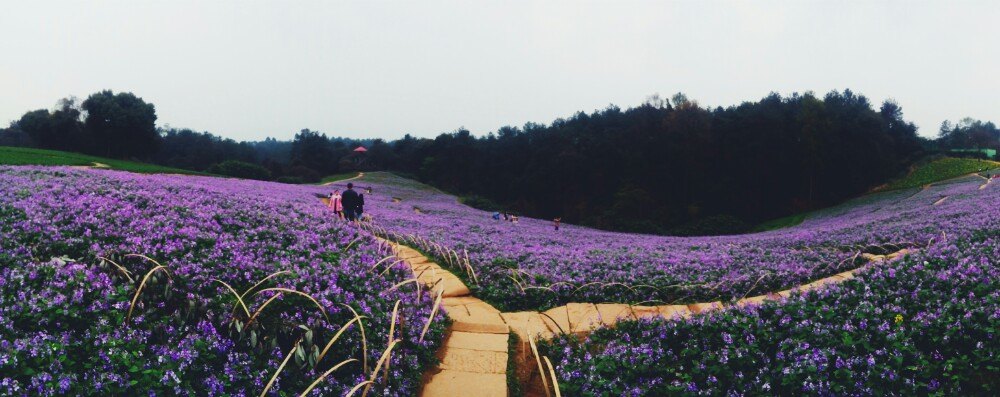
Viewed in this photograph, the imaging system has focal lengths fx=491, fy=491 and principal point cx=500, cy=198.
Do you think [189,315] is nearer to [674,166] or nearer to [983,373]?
[983,373]

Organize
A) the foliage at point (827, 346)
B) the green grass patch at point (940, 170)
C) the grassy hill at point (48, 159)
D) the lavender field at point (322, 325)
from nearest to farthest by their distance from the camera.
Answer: the lavender field at point (322, 325) < the foliage at point (827, 346) < the grassy hill at point (48, 159) < the green grass patch at point (940, 170)

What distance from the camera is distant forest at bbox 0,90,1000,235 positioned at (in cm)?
4638

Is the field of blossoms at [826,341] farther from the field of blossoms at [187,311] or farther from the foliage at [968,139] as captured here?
the foliage at [968,139]

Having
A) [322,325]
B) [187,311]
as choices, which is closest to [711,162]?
[322,325]

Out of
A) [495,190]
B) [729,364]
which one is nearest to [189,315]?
[729,364]

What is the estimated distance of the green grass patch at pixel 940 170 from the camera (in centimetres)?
4047

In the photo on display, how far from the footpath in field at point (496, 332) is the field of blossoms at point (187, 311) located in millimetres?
288

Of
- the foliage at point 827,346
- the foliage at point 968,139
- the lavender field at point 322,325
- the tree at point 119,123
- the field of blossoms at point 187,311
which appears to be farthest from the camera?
the foliage at point 968,139

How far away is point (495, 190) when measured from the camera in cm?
7838

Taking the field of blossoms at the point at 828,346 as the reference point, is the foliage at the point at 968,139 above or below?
above

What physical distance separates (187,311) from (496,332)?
3.11 meters

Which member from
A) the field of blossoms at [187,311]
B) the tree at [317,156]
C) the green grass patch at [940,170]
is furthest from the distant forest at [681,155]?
the field of blossoms at [187,311]

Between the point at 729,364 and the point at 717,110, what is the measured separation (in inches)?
2550

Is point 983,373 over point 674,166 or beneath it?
beneath
